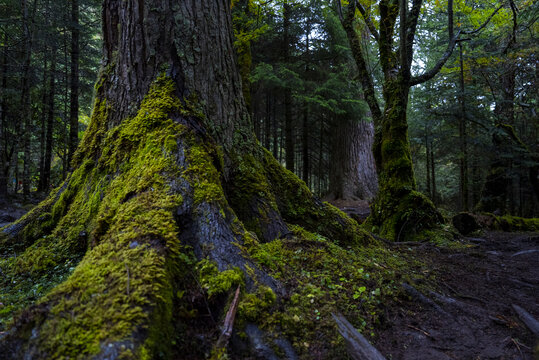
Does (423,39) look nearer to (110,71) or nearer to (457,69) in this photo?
(457,69)

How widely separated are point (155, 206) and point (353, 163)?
43.3 ft

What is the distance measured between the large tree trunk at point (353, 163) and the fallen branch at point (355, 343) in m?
12.4

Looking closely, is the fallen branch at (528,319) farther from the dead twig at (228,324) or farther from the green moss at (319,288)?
the dead twig at (228,324)

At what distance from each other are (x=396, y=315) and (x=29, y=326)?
2.60 meters

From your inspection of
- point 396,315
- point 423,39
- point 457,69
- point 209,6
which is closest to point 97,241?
point 396,315

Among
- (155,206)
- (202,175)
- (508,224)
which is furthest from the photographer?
(508,224)

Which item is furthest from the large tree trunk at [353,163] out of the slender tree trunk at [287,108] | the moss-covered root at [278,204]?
the moss-covered root at [278,204]

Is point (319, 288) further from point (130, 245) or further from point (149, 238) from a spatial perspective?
point (130, 245)

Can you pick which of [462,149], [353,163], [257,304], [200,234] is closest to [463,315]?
[257,304]

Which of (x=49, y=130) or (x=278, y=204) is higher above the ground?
(x=49, y=130)

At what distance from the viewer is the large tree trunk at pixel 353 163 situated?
46.7ft

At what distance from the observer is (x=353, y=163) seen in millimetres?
14281

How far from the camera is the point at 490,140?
36.8ft

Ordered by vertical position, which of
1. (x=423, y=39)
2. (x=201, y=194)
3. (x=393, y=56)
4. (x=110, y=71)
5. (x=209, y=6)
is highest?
(x=423, y=39)
